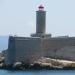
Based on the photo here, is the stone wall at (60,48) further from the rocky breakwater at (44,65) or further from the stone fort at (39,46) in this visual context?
the rocky breakwater at (44,65)

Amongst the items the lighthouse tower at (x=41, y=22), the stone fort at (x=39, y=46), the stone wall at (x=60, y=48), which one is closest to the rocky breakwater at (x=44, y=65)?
the stone fort at (x=39, y=46)

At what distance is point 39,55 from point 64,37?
3.38 meters

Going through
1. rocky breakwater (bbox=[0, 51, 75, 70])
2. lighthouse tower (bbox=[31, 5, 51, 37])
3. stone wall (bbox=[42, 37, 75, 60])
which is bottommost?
rocky breakwater (bbox=[0, 51, 75, 70])

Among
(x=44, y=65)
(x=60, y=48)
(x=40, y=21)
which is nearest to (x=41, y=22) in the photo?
(x=40, y=21)

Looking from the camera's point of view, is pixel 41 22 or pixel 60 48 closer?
pixel 60 48

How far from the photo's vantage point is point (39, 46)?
4681 cm

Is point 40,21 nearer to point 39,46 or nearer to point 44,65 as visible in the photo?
point 39,46

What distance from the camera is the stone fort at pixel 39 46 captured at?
1775 inches

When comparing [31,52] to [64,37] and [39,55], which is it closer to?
[39,55]

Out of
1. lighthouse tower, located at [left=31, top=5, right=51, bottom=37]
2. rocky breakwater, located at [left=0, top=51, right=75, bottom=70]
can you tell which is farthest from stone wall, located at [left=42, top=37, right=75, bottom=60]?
rocky breakwater, located at [left=0, top=51, right=75, bottom=70]

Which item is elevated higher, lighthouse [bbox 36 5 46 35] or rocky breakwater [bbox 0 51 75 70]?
lighthouse [bbox 36 5 46 35]

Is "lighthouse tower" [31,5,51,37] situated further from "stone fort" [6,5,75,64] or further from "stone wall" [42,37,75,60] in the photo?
"stone wall" [42,37,75,60]

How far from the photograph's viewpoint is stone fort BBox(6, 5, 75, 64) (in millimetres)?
45094

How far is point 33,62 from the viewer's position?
4506cm
